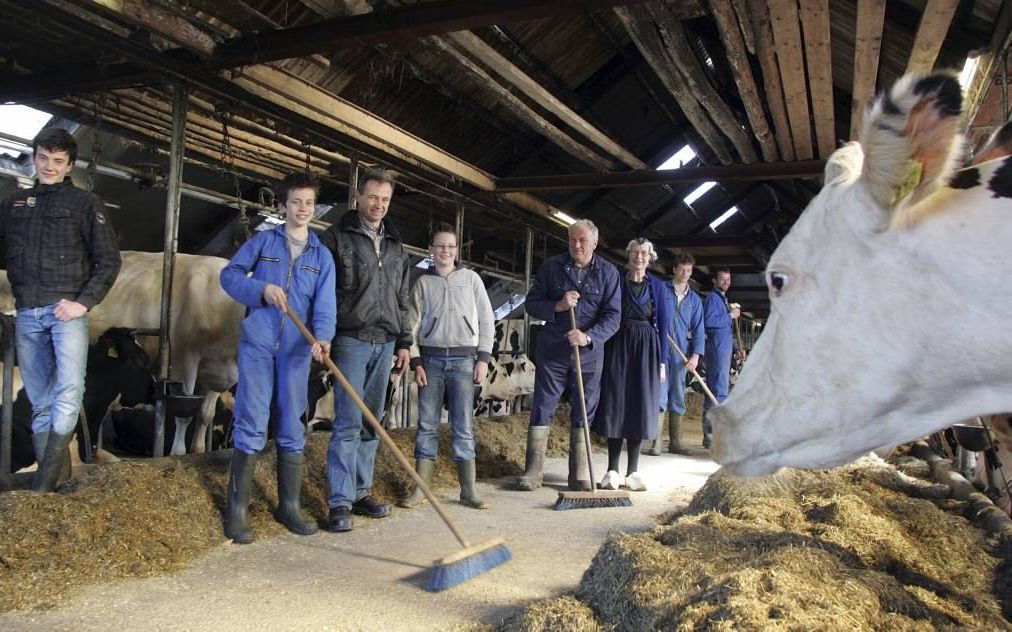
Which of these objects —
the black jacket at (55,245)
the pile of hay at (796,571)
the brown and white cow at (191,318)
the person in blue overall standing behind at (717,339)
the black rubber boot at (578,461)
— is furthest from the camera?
the person in blue overall standing behind at (717,339)

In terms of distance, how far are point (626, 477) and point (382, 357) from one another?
2.33 m

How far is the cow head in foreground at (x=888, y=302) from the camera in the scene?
130cm

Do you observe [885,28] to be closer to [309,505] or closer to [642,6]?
[642,6]

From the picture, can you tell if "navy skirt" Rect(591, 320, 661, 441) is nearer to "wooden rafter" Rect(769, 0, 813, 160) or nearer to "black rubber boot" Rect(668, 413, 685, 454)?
"wooden rafter" Rect(769, 0, 813, 160)

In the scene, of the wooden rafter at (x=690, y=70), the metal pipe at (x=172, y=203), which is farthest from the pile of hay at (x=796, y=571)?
the metal pipe at (x=172, y=203)

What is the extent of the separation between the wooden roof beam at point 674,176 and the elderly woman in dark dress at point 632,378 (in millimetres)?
1809

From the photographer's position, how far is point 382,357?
4.39 metres

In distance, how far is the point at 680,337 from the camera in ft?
24.5

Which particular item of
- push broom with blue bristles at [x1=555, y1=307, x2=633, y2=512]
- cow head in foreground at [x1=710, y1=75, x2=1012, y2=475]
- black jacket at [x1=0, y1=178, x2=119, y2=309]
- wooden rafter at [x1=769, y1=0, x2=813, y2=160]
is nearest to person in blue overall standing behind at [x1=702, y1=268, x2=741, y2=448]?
wooden rafter at [x1=769, y1=0, x2=813, y2=160]

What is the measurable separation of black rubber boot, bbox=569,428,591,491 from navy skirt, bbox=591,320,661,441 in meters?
0.25

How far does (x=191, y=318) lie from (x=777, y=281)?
6504mm

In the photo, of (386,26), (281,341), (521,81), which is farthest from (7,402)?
(521,81)

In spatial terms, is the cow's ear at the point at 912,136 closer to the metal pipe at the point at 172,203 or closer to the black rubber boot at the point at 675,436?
the metal pipe at the point at 172,203

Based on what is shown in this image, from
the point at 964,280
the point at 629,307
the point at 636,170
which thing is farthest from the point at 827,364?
the point at 636,170
